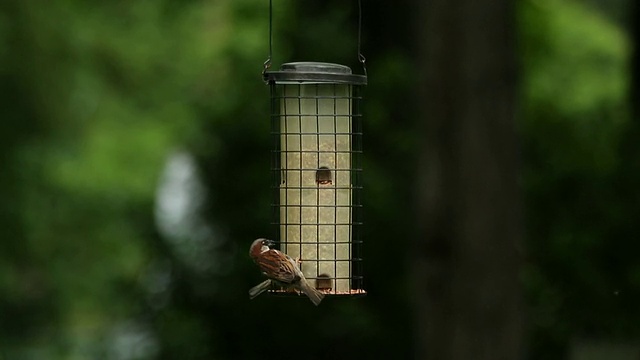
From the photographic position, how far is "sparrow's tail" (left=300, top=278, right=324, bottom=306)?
19.6ft

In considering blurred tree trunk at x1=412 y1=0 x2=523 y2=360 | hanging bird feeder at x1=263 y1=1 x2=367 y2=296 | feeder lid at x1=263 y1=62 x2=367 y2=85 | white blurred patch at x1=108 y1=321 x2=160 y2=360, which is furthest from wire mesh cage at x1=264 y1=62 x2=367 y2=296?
white blurred patch at x1=108 y1=321 x2=160 y2=360

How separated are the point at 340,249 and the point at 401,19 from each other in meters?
6.25

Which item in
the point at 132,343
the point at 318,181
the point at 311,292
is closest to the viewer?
the point at 311,292

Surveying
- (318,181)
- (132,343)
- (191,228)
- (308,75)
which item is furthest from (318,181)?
(132,343)

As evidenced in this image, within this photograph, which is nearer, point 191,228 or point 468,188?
point 468,188

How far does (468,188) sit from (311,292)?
3.26 meters

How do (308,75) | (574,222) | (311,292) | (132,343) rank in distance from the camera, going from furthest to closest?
1. (132,343)
2. (574,222)
3. (308,75)
4. (311,292)

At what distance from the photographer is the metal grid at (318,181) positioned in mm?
6547

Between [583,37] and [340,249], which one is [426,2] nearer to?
[340,249]

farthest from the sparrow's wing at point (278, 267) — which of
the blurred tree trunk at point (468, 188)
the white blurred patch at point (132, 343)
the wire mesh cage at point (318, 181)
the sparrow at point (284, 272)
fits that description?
the white blurred patch at point (132, 343)

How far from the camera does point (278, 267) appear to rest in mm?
6055

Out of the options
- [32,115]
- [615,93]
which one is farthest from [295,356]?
[32,115]

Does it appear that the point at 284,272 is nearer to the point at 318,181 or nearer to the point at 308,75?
the point at 318,181

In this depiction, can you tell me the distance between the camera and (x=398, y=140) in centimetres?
1135
